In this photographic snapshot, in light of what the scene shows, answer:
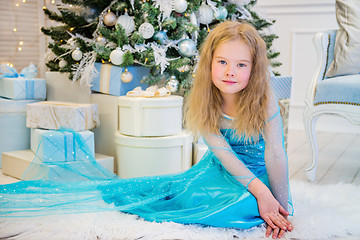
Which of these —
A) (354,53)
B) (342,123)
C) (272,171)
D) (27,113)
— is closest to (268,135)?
(272,171)

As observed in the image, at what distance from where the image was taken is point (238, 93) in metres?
1.44

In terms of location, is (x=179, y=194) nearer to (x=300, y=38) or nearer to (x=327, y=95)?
(x=327, y=95)

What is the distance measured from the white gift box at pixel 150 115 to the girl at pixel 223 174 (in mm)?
380

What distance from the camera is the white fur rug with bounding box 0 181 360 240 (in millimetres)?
1283

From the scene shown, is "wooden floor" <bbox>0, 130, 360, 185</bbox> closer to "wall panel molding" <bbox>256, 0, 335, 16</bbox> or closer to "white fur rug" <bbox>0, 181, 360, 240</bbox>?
"white fur rug" <bbox>0, 181, 360, 240</bbox>

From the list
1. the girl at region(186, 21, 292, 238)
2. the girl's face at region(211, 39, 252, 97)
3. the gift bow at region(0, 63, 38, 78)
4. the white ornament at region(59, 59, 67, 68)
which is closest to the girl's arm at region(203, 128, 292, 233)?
the girl at region(186, 21, 292, 238)

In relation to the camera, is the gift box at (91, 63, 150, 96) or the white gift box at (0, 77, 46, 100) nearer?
the gift box at (91, 63, 150, 96)

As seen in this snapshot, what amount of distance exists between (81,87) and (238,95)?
1141 millimetres

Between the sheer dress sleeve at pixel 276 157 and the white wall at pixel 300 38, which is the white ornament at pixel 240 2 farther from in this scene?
the white wall at pixel 300 38

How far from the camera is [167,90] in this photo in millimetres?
2000

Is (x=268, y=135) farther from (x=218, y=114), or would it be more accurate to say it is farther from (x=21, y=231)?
(x=21, y=231)

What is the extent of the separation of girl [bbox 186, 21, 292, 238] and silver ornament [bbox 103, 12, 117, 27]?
821 mm

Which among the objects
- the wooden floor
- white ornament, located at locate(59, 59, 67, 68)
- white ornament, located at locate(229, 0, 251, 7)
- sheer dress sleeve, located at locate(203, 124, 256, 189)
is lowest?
the wooden floor

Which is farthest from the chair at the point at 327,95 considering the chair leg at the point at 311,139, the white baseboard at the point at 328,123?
the white baseboard at the point at 328,123
